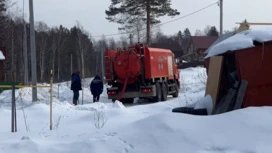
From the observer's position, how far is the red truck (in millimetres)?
21484

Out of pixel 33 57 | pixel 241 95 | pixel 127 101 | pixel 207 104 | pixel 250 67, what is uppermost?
pixel 33 57

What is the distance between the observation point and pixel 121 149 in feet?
22.5

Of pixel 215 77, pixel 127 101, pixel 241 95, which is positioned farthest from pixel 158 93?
pixel 241 95

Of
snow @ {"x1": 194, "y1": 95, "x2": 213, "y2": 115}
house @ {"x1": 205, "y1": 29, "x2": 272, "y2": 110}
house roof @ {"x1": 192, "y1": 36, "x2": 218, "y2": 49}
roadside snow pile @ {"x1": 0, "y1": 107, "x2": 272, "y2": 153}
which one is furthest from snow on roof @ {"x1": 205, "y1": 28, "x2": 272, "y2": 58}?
house roof @ {"x1": 192, "y1": 36, "x2": 218, "y2": 49}

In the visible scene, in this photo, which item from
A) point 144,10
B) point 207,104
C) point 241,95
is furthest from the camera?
point 144,10

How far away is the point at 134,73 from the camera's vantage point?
846 inches

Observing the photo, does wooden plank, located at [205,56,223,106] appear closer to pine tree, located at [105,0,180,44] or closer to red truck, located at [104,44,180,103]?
red truck, located at [104,44,180,103]

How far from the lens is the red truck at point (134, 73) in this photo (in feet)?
70.5

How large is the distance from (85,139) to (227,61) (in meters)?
4.80

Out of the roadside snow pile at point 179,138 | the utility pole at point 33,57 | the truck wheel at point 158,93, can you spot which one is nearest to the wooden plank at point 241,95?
the roadside snow pile at point 179,138

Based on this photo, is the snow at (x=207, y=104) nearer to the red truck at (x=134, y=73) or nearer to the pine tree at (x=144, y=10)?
the red truck at (x=134, y=73)

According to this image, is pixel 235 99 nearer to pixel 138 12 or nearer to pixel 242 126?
pixel 242 126

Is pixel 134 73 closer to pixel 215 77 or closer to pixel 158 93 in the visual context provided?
pixel 158 93

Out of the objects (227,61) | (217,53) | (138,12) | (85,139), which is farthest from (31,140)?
(138,12)
